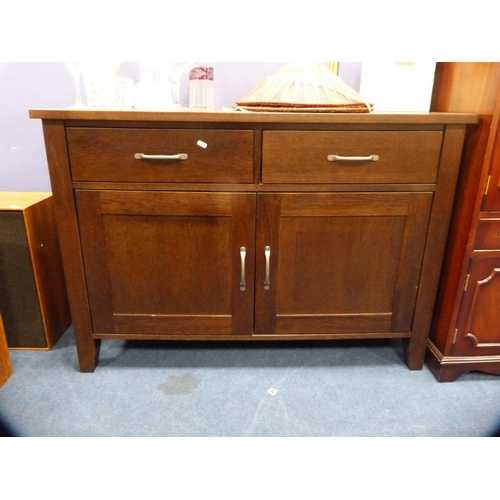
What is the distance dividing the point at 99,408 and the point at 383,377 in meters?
0.78

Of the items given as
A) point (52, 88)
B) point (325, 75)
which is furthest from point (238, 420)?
point (52, 88)

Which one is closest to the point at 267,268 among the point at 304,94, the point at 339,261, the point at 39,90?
the point at 339,261

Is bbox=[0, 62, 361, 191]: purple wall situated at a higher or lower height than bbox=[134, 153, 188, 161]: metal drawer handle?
higher

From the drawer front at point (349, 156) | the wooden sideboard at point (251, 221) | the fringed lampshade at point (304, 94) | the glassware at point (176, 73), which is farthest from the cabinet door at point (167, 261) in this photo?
the glassware at point (176, 73)

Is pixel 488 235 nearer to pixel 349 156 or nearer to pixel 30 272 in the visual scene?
pixel 349 156

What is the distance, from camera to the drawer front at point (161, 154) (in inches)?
33.7

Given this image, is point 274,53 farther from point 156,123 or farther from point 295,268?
point 295,268

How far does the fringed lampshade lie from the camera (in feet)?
2.88

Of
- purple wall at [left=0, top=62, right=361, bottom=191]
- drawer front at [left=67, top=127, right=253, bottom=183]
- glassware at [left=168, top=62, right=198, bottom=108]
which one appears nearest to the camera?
drawer front at [left=67, top=127, right=253, bottom=183]

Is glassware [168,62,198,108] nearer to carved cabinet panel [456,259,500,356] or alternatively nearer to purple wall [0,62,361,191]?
purple wall [0,62,361,191]

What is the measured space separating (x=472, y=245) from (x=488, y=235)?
0.04m

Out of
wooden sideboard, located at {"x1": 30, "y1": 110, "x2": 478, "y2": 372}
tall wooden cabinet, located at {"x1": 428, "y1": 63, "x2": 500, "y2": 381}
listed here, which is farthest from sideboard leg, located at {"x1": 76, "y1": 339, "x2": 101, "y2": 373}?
tall wooden cabinet, located at {"x1": 428, "y1": 63, "x2": 500, "y2": 381}

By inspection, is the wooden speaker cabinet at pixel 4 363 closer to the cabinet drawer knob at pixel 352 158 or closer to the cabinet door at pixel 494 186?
the cabinet drawer knob at pixel 352 158

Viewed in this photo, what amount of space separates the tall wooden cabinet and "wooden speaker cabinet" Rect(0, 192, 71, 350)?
1.16 m
